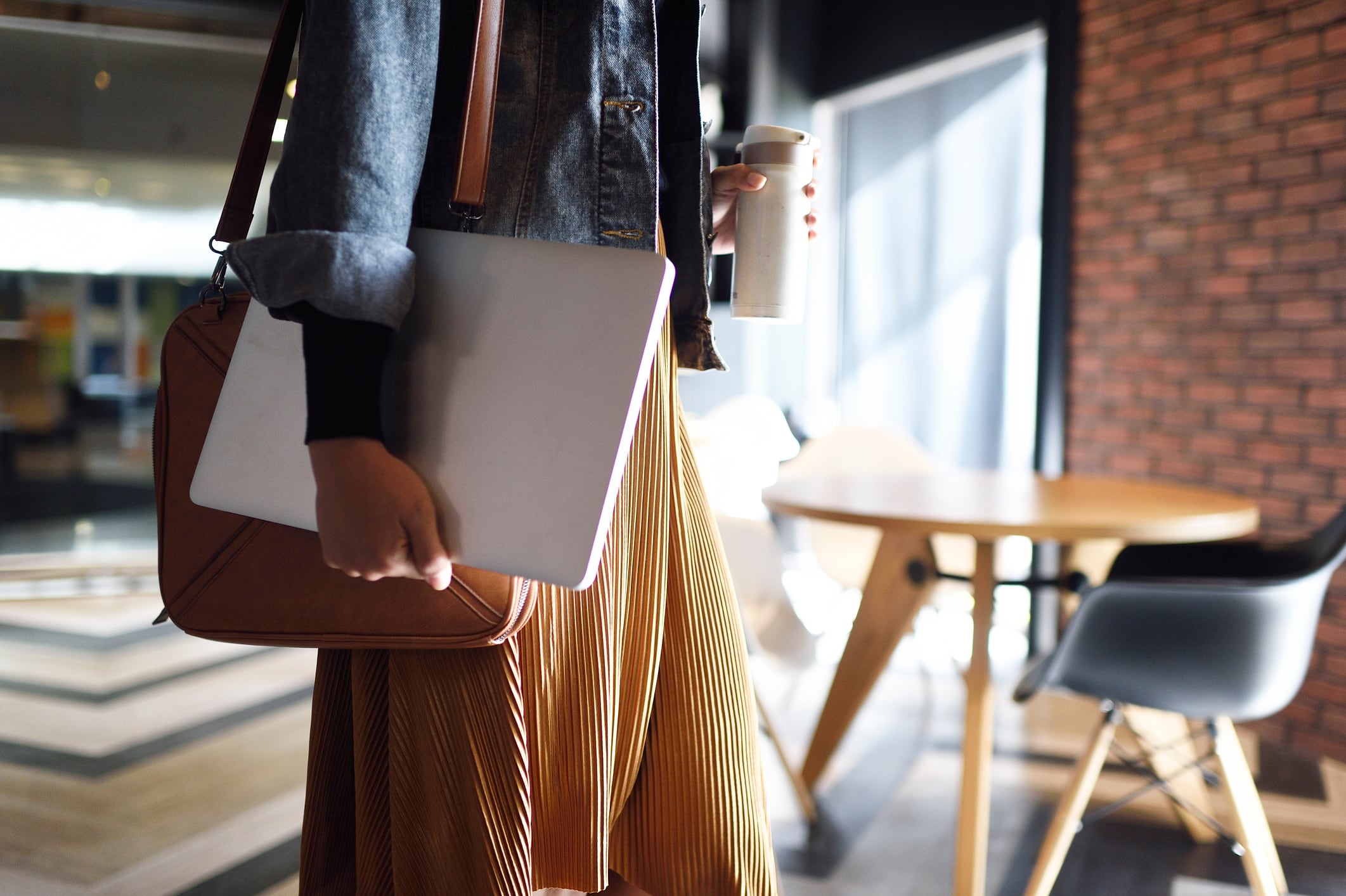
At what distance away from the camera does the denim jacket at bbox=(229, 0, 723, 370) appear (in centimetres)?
53

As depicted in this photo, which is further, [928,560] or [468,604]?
[928,560]

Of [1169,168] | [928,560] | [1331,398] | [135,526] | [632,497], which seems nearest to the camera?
[632,497]

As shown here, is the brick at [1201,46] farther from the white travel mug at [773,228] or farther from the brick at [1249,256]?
the white travel mug at [773,228]

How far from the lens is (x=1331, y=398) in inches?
102

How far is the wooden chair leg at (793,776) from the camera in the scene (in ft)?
6.38

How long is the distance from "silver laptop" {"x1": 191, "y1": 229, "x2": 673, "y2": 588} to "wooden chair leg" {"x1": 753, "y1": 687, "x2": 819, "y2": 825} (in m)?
1.47

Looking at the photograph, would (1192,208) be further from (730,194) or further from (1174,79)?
(730,194)

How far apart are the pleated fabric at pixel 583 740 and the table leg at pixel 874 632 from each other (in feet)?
4.56

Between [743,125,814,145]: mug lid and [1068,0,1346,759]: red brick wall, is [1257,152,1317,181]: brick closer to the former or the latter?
[1068,0,1346,759]: red brick wall

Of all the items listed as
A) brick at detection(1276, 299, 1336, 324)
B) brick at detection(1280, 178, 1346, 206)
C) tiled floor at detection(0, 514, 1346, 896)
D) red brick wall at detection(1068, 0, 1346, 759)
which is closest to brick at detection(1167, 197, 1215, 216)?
red brick wall at detection(1068, 0, 1346, 759)

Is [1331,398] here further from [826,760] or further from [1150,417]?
[826,760]

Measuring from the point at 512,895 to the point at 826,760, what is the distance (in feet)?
5.41

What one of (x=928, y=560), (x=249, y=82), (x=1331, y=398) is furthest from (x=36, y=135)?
(x=1331, y=398)

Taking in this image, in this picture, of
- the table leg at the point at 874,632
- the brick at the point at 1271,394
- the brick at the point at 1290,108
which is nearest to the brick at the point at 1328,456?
the brick at the point at 1271,394
